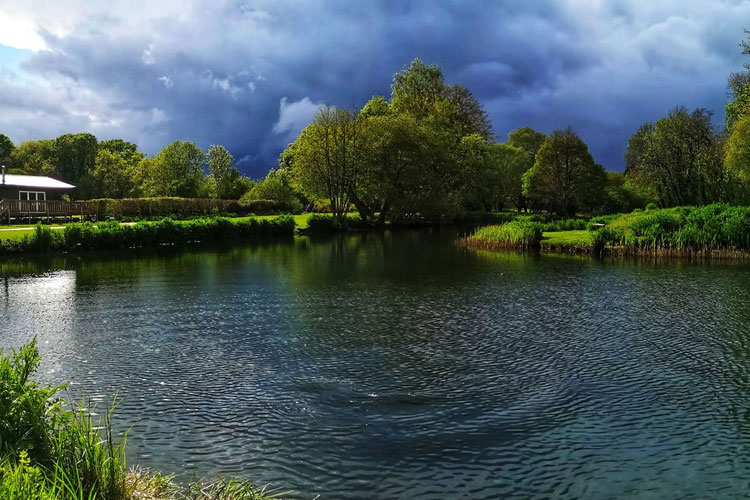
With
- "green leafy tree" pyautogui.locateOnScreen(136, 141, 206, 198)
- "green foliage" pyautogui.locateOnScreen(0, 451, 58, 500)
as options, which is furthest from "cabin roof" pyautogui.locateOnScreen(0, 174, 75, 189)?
"green foliage" pyautogui.locateOnScreen(0, 451, 58, 500)

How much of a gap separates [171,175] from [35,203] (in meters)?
46.7

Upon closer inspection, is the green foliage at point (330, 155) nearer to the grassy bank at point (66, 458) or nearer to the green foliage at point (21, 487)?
the grassy bank at point (66, 458)

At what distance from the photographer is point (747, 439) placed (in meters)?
9.88

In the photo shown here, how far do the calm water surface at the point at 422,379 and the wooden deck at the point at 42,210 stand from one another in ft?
116

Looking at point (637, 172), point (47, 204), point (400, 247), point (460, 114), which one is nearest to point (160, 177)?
point (47, 204)

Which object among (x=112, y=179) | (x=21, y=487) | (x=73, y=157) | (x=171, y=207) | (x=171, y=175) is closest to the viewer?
(x=21, y=487)

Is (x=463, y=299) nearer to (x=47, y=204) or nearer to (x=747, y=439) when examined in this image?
(x=747, y=439)

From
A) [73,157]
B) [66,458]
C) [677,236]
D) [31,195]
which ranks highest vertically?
[73,157]

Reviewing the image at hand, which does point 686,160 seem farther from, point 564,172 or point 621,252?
point 621,252

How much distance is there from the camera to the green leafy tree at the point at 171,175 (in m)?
103

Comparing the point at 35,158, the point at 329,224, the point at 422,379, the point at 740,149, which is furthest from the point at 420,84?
the point at 422,379

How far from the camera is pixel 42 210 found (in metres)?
60.9

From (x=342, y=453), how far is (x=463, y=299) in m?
14.9

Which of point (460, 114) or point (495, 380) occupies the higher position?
point (460, 114)
